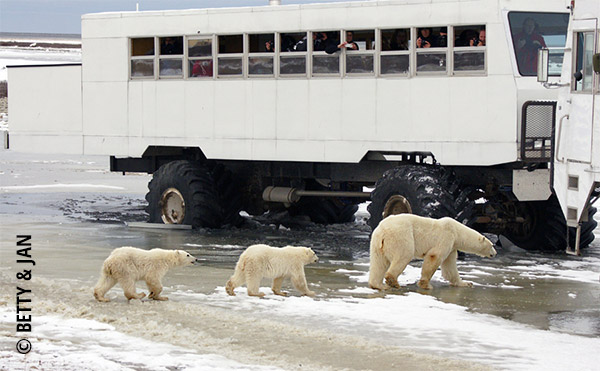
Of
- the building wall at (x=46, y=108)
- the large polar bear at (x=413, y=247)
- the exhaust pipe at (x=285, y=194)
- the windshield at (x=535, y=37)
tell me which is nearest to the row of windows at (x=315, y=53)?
the windshield at (x=535, y=37)

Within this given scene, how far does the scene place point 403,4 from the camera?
54.5ft

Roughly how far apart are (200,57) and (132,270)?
796 cm

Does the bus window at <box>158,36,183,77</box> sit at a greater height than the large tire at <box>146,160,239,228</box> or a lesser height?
greater

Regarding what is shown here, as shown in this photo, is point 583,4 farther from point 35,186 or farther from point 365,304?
point 35,186

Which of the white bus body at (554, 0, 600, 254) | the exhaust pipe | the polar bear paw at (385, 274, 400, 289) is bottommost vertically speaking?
the polar bear paw at (385, 274, 400, 289)

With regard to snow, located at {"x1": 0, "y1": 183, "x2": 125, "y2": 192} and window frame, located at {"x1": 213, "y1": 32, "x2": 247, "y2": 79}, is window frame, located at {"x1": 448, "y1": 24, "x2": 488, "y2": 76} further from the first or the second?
snow, located at {"x1": 0, "y1": 183, "x2": 125, "y2": 192}

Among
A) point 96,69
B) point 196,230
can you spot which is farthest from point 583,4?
point 96,69

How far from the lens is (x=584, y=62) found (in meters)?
13.3

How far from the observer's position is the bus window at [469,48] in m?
16.0

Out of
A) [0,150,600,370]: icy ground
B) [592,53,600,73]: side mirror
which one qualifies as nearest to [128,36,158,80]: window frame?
[0,150,600,370]: icy ground

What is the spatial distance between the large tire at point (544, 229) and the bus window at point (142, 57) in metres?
6.61

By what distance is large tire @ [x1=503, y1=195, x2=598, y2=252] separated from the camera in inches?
652

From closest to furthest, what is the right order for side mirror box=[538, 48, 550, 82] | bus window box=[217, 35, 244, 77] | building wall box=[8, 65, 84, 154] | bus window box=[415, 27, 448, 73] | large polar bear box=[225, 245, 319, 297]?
large polar bear box=[225, 245, 319, 297] → side mirror box=[538, 48, 550, 82] → bus window box=[415, 27, 448, 73] → bus window box=[217, 35, 244, 77] → building wall box=[8, 65, 84, 154]

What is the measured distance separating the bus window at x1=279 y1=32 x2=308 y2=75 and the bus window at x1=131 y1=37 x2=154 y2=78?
2578mm
